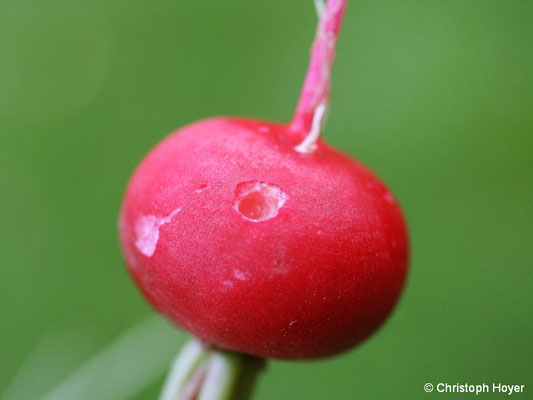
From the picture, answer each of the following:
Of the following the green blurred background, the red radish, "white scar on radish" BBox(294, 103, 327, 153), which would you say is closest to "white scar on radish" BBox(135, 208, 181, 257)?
the red radish

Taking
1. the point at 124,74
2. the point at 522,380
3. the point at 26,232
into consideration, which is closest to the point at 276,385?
the point at 522,380

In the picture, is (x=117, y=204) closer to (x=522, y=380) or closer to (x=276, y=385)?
(x=276, y=385)

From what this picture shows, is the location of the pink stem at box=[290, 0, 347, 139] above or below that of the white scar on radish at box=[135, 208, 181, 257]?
above

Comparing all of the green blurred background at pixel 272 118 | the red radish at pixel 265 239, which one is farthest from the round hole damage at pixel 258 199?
the green blurred background at pixel 272 118

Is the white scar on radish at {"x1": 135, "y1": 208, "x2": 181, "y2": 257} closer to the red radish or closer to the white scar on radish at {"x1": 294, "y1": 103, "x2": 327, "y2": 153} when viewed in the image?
the red radish

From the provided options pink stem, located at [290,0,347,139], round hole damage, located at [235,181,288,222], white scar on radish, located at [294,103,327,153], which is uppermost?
pink stem, located at [290,0,347,139]

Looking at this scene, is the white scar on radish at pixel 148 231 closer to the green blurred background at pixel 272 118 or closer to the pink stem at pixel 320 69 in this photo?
the pink stem at pixel 320 69
